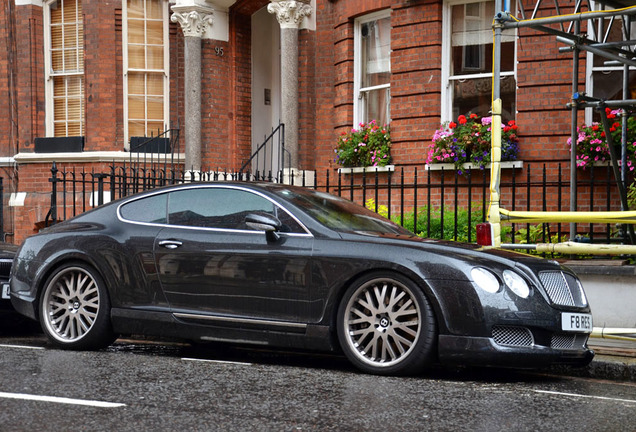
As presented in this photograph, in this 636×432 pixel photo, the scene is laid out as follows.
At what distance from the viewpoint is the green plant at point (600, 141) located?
472 inches

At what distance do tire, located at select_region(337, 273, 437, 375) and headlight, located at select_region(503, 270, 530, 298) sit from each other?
582 mm

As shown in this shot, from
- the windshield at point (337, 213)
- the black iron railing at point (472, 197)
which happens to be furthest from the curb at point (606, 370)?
the black iron railing at point (472, 197)

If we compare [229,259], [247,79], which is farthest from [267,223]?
[247,79]

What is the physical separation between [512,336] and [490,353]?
0.69 feet

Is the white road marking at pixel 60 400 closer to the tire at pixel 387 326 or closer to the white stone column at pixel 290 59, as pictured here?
the tire at pixel 387 326

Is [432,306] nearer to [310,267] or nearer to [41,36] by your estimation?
[310,267]

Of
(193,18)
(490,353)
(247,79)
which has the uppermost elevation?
(193,18)

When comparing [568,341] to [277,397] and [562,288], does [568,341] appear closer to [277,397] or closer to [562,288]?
[562,288]

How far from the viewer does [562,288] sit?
265 inches

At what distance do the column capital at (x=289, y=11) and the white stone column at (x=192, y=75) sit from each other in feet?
4.95

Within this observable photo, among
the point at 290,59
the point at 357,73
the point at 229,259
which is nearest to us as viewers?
the point at 229,259

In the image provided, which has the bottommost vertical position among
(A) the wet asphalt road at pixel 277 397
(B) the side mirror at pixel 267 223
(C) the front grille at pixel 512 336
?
(A) the wet asphalt road at pixel 277 397

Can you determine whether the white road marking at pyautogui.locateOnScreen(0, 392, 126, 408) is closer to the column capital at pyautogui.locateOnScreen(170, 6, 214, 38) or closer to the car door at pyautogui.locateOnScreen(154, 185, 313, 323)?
the car door at pyautogui.locateOnScreen(154, 185, 313, 323)

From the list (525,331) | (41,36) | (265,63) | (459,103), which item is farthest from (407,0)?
(525,331)
